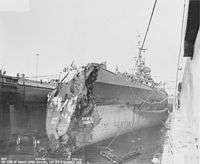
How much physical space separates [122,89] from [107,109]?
130cm

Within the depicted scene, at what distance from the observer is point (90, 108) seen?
6363mm

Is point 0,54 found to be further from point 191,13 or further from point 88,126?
point 191,13

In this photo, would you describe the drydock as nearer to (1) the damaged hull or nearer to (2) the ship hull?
(1) the damaged hull

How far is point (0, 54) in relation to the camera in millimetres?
4648

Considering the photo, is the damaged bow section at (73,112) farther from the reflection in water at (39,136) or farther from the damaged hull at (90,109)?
the reflection in water at (39,136)

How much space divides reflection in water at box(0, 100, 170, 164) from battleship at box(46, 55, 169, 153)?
0.20 meters

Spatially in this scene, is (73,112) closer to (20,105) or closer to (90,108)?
(90,108)

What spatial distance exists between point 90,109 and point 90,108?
0.08 ft

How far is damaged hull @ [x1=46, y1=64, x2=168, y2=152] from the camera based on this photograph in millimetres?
5824

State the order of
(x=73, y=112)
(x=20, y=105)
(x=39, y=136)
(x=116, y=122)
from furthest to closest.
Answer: (x=20, y=105) < (x=116, y=122) < (x=39, y=136) < (x=73, y=112)

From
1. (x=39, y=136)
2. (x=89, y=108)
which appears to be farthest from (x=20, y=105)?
(x=89, y=108)

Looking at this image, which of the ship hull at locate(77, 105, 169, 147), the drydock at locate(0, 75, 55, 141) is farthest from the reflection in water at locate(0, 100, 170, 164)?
the ship hull at locate(77, 105, 169, 147)

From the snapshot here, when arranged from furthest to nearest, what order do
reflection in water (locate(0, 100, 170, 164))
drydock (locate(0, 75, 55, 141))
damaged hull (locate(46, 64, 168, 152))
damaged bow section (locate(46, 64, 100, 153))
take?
drydock (locate(0, 75, 55, 141))
damaged hull (locate(46, 64, 168, 152))
damaged bow section (locate(46, 64, 100, 153))
reflection in water (locate(0, 100, 170, 164))

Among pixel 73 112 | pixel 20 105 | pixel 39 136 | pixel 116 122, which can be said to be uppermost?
pixel 73 112
